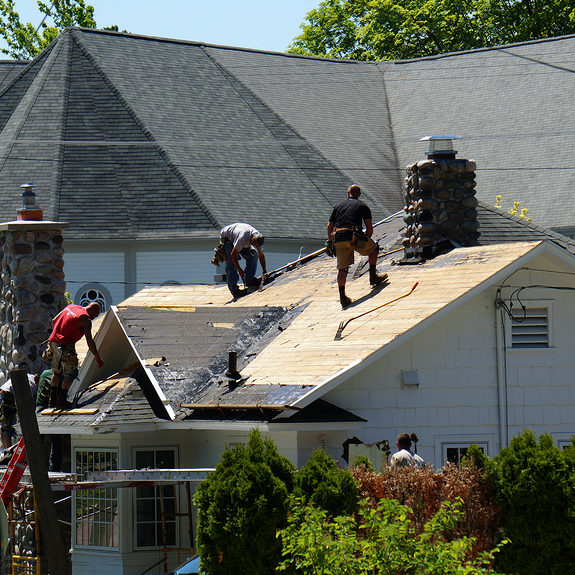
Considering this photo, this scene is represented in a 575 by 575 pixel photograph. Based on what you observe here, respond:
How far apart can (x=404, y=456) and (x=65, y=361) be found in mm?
6116

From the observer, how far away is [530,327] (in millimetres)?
17719

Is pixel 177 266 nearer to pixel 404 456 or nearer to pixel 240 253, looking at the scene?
pixel 240 253

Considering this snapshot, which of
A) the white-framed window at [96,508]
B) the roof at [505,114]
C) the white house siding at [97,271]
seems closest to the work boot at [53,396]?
the white-framed window at [96,508]

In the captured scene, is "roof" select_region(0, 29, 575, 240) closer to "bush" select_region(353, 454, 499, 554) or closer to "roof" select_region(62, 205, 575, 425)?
"roof" select_region(62, 205, 575, 425)

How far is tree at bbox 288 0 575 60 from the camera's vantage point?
5631 cm

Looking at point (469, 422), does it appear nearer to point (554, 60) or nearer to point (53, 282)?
point (53, 282)

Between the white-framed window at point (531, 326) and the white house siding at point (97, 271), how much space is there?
1931cm

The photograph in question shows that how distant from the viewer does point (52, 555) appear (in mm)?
13922

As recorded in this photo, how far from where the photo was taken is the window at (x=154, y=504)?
17812 mm

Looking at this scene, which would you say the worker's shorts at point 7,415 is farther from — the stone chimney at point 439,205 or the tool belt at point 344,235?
the stone chimney at point 439,205

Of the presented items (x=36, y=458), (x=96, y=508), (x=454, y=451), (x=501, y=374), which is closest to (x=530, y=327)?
(x=501, y=374)

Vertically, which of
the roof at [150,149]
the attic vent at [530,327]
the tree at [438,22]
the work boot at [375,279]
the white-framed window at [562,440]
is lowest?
the white-framed window at [562,440]

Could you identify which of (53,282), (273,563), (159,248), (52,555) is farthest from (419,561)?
(159,248)

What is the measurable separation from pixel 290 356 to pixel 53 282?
633cm
